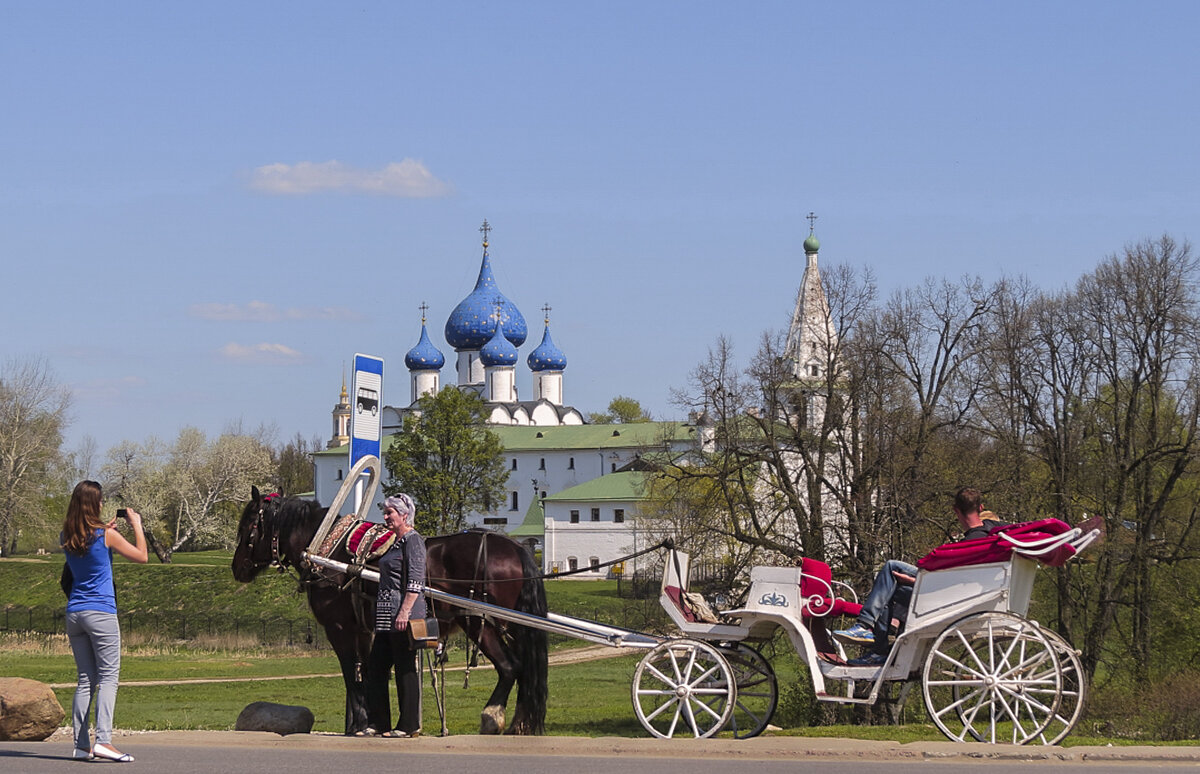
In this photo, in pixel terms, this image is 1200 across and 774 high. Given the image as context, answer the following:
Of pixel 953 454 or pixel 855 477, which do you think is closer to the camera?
pixel 855 477

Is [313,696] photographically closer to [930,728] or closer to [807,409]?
[807,409]

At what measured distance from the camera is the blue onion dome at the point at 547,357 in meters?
126

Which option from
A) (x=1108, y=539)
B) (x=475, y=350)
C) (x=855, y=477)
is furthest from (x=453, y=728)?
(x=475, y=350)

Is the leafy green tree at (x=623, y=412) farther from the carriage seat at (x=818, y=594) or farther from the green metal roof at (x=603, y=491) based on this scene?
the carriage seat at (x=818, y=594)

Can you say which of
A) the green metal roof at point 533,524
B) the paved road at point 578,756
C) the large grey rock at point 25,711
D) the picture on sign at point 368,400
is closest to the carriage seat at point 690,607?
the paved road at point 578,756

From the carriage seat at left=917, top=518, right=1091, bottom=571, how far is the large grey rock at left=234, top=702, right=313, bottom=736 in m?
5.45

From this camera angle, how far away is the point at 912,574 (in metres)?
11.6

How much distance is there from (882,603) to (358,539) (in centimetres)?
504

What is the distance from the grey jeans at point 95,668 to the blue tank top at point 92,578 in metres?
0.06

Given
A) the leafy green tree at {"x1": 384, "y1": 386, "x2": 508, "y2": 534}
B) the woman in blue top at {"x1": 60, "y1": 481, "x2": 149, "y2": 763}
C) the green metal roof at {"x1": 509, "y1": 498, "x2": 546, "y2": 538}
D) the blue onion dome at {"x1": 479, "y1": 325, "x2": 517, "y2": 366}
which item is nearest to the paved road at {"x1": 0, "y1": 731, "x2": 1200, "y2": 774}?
the woman in blue top at {"x1": 60, "y1": 481, "x2": 149, "y2": 763}

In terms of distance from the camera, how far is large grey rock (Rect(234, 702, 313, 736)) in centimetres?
1236

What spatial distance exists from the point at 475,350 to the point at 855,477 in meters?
91.1

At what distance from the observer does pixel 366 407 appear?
15.8m

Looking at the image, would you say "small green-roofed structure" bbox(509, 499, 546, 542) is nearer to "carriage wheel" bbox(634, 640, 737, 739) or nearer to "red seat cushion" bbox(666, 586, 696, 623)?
"red seat cushion" bbox(666, 586, 696, 623)
